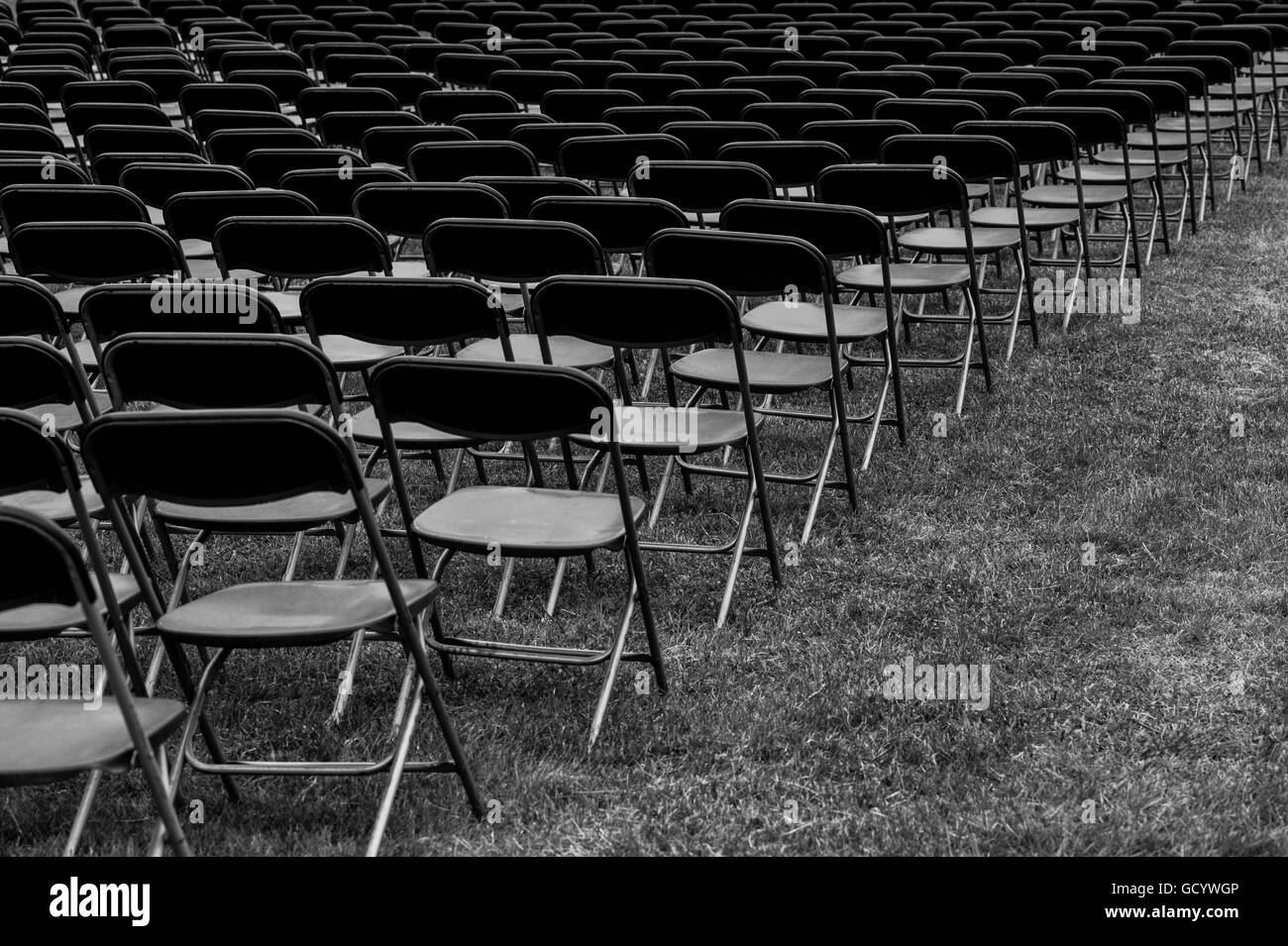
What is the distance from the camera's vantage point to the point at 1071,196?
7762mm

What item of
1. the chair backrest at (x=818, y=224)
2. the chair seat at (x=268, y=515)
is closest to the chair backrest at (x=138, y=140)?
the chair backrest at (x=818, y=224)

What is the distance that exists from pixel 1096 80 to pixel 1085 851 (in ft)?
19.9

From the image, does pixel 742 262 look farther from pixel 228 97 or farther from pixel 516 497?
pixel 228 97

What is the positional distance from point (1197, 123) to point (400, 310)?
313 inches

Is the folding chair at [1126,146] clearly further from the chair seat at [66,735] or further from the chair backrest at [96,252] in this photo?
the chair seat at [66,735]

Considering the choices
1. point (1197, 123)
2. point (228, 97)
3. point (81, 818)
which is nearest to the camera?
point (81, 818)

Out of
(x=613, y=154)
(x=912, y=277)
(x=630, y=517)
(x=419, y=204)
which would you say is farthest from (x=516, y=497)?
(x=613, y=154)

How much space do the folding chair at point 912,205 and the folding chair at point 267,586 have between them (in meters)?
3.01

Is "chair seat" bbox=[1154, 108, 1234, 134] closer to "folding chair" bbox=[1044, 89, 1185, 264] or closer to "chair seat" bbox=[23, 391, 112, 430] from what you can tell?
"folding chair" bbox=[1044, 89, 1185, 264]

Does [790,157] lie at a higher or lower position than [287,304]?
higher

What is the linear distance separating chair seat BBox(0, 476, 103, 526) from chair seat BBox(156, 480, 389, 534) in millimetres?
172
